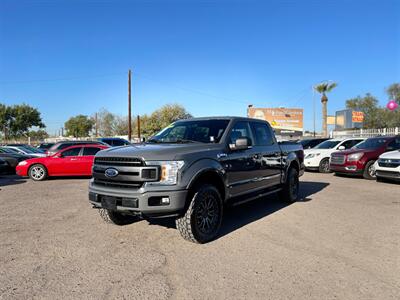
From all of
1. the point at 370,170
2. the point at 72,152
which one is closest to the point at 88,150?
the point at 72,152

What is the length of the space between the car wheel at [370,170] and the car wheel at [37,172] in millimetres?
12304

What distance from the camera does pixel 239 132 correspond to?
583cm

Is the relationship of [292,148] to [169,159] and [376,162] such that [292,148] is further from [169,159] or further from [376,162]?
[376,162]

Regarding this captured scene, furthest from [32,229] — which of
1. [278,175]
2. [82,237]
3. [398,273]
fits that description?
[398,273]

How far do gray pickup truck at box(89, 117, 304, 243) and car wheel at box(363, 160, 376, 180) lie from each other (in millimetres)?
7172

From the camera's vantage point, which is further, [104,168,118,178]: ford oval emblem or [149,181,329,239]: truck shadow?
[149,181,329,239]: truck shadow

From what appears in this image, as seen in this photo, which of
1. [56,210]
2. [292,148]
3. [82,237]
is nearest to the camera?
[82,237]

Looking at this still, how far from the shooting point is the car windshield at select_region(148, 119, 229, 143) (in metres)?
5.40

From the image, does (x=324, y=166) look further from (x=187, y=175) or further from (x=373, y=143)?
(x=187, y=175)

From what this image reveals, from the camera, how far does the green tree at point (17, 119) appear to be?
53.6 meters

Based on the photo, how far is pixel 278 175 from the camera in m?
6.95

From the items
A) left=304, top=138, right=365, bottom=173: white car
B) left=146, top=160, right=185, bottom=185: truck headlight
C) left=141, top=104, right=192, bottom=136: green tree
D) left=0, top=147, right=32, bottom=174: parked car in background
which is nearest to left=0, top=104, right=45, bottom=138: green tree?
left=141, top=104, right=192, bottom=136: green tree

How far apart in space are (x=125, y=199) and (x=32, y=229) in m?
2.36

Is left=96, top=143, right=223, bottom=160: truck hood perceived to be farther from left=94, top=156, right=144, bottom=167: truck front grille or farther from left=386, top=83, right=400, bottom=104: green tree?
left=386, top=83, right=400, bottom=104: green tree
